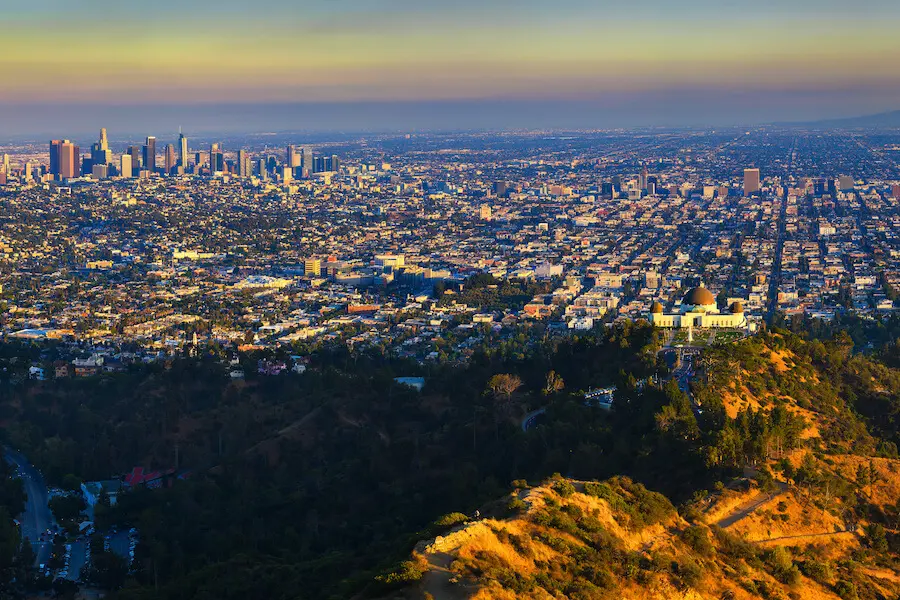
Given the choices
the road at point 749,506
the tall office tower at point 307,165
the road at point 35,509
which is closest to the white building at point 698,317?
the road at point 749,506

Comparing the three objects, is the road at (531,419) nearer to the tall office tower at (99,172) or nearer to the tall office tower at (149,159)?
the tall office tower at (99,172)

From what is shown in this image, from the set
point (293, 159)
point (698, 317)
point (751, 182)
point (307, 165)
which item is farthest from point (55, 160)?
point (698, 317)

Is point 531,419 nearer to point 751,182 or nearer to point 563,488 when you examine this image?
point 563,488

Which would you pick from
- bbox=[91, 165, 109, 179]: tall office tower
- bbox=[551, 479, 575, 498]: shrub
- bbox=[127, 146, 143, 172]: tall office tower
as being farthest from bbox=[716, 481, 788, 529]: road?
bbox=[127, 146, 143, 172]: tall office tower

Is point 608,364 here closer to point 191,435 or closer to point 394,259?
point 191,435

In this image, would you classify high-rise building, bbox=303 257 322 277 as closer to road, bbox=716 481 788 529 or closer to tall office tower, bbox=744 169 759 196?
tall office tower, bbox=744 169 759 196

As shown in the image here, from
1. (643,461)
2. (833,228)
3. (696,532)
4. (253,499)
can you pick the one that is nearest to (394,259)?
(833,228)
